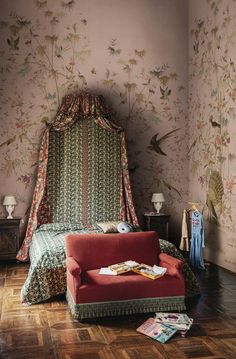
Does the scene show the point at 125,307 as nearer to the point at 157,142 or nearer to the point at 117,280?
the point at 117,280

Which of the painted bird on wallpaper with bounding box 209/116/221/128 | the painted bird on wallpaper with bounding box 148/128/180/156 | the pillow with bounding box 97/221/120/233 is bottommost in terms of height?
the pillow with bounding box 97/221/120/233

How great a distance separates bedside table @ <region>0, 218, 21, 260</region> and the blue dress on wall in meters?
2.70

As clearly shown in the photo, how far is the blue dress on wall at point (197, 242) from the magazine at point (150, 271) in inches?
77.8

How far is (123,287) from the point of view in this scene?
182 inches

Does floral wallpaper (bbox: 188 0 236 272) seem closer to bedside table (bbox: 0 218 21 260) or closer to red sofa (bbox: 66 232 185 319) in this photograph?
red sofa (bbox: 66 232 185 319)

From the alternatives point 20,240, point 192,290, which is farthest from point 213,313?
point 20,240

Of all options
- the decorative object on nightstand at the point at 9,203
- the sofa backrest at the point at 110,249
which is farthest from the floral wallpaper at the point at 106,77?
the sofa backrest at the point at 110,249

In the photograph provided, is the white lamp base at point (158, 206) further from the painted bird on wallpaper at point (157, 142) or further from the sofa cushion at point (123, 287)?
the sofa cushion at point (123, 287)

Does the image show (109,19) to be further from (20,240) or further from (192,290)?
(192,290)

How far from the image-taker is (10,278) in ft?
20.5

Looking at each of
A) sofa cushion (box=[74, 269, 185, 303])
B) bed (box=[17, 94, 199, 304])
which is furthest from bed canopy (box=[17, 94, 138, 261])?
sofa cushion (box=[74, 269, 185, 303])

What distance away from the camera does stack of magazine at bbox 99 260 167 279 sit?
4.76 metres

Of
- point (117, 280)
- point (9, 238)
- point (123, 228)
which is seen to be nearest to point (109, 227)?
point (123, 228)

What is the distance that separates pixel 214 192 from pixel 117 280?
10.3ft
